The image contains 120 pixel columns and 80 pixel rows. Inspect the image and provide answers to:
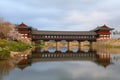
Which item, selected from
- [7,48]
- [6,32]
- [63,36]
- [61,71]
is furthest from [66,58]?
[63,36]

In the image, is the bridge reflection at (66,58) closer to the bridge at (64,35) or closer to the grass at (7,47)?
the grass at (7,47)

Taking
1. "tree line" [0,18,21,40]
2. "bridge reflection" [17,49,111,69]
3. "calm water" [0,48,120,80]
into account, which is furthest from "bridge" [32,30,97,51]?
"calm water" [0,48,120,80]

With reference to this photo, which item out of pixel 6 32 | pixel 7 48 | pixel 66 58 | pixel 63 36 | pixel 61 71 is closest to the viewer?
pixel 61 71

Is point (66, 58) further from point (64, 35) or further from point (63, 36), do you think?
point (63, 36)

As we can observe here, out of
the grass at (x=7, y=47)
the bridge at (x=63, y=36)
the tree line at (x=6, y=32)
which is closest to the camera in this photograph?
the grass at (x=7, y=47)

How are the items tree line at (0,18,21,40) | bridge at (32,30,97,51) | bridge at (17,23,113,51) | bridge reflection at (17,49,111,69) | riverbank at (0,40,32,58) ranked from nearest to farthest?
bridge reflection at (17,49,111,69) < riverbank at (0,40,32,58) < tree line at (0,18,21,40) < bridge at (17,23,113,51) < bridge at (32,30,97,51)

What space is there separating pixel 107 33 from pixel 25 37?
3008cm

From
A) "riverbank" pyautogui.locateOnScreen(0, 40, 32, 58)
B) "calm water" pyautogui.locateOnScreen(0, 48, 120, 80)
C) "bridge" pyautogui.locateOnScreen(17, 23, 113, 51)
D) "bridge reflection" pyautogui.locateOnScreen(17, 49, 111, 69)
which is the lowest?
"bridge reflection" pyautogui.locateOnScreen(17, 49, 111, 69)

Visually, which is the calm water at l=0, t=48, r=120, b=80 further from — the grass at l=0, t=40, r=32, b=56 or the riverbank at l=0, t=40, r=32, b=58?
the grass at l=0, t=40, r=32, b=56

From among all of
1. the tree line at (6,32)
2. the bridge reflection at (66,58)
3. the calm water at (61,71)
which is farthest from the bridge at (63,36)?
the calm water at (61,71)

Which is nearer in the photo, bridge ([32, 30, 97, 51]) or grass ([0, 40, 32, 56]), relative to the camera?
grass ([0, 40, 32, 56])

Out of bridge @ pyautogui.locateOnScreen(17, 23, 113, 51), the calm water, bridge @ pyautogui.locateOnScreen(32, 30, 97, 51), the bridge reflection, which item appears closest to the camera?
the calm water

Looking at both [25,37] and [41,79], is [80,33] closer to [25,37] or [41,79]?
[25,37]

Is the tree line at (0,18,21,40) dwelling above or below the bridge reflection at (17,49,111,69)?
above
